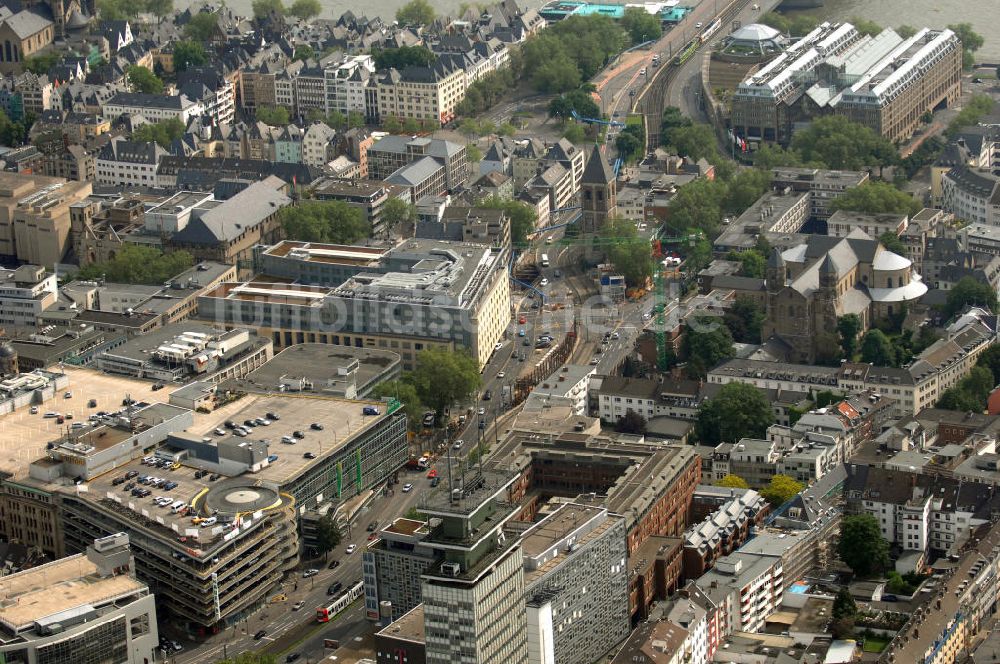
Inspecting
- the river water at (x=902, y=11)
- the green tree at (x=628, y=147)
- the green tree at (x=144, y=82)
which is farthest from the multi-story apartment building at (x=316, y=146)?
the river water at (x=902, y=11)

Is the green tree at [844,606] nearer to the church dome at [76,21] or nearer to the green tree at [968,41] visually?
the green tree at [968,41]

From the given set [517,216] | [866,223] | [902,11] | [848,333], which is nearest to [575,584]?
[848,333]

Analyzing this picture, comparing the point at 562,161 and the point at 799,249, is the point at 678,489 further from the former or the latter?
the point at 562,161

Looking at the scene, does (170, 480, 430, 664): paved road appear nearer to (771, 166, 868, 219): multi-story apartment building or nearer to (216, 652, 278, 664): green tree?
(216, 652, 278, 664): green tree

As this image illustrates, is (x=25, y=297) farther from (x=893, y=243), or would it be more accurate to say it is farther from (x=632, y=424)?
(x=893, y=243)

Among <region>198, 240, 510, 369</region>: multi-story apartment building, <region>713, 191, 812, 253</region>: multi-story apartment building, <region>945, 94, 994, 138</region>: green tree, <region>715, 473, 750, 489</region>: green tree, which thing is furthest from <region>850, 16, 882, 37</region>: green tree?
<region>715, 473, 750, 489</region>: green tree

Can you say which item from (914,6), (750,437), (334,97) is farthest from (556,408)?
(914,6)
